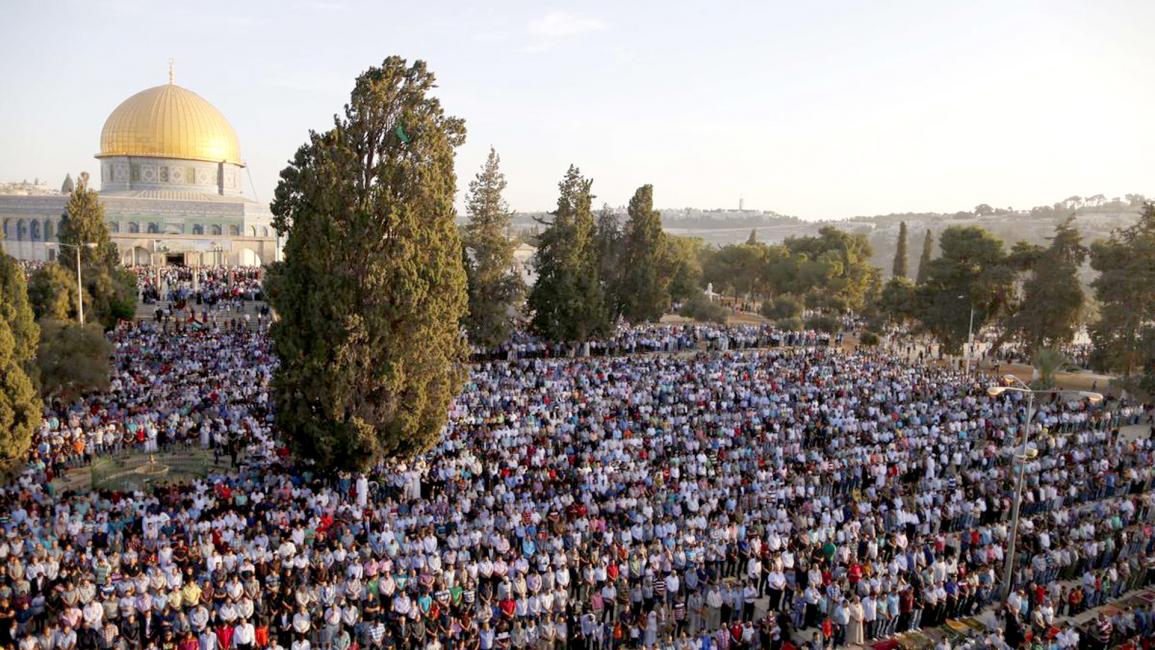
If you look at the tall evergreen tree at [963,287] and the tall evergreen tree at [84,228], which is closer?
the tall evergreen tree at [84,228]

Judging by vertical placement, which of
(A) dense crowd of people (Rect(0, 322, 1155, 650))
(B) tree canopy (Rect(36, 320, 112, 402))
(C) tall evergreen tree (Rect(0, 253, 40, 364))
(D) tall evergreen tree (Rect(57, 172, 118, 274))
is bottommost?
(A) dense crowd of people (Rect(0, 322, 1155, 650))

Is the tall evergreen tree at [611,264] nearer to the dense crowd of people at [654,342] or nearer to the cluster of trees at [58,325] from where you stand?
the dense crowd of people at [654,342]

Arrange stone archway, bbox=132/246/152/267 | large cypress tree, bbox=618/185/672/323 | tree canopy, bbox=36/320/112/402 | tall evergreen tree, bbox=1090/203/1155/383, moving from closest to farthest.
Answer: tree canopy, bbox=36/320/112/402, tall evergreen tree, bbox=1090/203/1155/383, large cypress tree, bbox=618/185/672/323, stone archway, bbox=132/246/152/267

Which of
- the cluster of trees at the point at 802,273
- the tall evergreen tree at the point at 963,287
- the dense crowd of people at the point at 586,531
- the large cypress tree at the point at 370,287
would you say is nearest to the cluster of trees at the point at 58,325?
the dense crowd of people at the point at 586,531

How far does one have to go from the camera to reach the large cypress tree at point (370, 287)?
16.6 metres

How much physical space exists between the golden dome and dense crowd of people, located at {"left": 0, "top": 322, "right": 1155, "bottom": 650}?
147ft

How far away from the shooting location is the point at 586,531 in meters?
14.7

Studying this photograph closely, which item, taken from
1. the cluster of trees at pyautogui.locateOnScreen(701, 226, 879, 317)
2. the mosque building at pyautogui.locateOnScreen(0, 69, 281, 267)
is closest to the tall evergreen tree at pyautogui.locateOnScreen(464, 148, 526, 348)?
the cluster of trees at pyautogui.locateOnScreen(701, 226, 879, 317)

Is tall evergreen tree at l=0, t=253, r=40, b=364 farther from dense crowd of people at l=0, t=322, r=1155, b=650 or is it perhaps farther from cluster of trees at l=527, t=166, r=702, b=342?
cluster of trees at l=527, t=166, r=702, b=342

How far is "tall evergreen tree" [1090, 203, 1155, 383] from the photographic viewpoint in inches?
1168

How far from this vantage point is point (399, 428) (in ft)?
55.9

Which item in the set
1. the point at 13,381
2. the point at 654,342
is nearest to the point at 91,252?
the point at 13,381

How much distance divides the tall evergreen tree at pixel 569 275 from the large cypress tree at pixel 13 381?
20.1m

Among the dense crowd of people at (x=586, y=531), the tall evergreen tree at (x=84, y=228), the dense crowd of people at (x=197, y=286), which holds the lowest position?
the dense crowd of people at (x=586, y=531)
